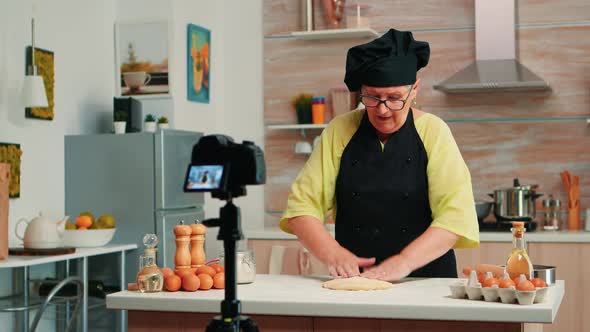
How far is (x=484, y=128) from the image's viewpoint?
5164 millimetres

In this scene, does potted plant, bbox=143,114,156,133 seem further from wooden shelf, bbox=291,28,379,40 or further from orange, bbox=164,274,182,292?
orange, bbox=164,274,182,292

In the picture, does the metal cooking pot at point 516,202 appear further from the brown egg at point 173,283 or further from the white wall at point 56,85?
the brown egg at point 173,283

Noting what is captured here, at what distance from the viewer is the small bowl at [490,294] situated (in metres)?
2.10

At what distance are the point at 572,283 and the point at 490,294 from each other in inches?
101

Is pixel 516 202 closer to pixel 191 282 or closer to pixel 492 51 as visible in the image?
pixel 492 51

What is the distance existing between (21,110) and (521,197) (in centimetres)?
259

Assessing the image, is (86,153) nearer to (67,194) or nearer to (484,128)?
(67,194)

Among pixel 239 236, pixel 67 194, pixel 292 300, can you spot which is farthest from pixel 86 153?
pixel 239 236

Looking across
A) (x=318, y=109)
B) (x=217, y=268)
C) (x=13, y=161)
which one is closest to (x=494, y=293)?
(x=217, y=268)

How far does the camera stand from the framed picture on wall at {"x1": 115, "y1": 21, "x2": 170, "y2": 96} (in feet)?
16.9

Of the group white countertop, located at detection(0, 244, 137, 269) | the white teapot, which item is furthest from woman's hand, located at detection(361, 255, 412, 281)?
the white teapot

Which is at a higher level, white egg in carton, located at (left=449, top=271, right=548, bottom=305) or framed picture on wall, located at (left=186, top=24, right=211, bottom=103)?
framed picture on wall, located at (left=186, top=24, right=211, bottom=103)

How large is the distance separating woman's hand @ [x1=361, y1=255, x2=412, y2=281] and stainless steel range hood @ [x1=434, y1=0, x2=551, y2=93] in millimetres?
2540

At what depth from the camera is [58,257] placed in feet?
13.3
